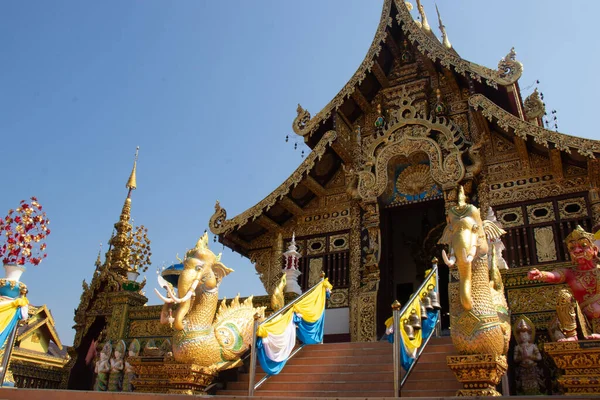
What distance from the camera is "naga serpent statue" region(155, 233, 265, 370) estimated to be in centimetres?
622

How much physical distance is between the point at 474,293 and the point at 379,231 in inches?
172

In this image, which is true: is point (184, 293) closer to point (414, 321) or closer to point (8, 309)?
point (8, 309)

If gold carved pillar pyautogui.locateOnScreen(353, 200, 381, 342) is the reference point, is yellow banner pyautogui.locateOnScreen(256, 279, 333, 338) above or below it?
below

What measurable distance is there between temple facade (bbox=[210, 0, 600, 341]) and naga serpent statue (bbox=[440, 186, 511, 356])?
288cm

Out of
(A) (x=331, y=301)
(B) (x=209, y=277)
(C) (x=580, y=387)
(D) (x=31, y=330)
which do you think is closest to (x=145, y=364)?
(B) (x=209, y=277)

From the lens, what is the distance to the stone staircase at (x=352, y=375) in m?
5.58

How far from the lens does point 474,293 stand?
5020 mm

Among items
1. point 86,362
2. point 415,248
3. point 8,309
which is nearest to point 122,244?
point 86,362

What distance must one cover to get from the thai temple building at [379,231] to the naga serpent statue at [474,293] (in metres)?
0.21

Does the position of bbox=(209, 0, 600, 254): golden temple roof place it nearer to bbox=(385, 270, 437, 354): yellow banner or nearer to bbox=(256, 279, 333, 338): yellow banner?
bbox=(256, 279, 333, 338): yellow banner

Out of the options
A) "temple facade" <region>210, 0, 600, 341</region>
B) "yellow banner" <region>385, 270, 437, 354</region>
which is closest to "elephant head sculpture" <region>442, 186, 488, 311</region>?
"yellow banner" <region>385, 270, 437, 354</region>

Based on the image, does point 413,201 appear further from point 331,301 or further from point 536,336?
point 536,336

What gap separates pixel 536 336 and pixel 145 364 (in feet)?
15.6

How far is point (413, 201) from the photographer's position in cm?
950
